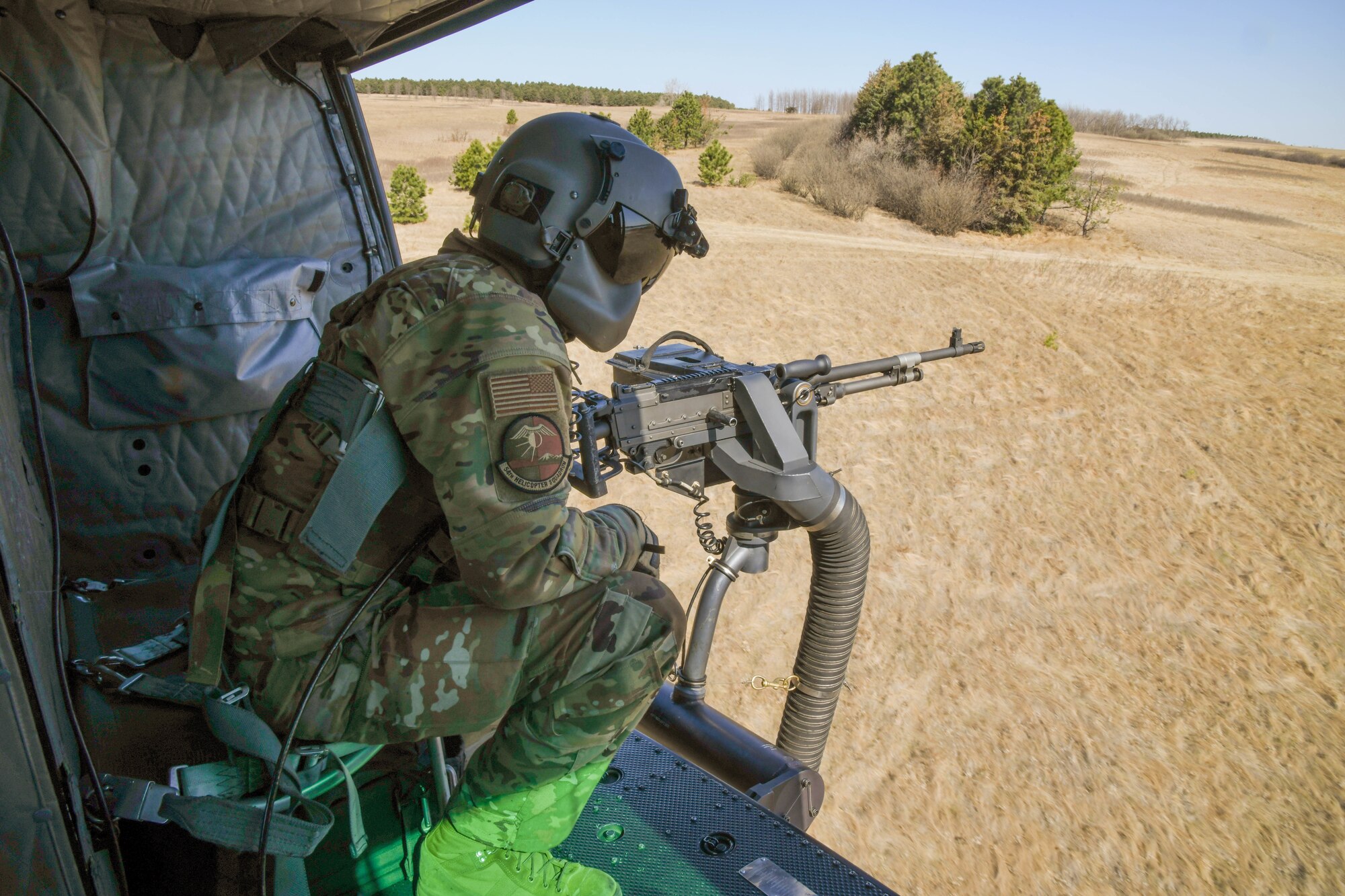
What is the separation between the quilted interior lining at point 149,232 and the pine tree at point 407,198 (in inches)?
431

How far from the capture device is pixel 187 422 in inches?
119

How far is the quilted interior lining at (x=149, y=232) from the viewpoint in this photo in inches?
105

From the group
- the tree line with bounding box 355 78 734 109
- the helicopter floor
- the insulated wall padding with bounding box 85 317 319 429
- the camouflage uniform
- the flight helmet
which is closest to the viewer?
the camouflage uniform

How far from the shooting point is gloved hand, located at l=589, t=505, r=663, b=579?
2.33m

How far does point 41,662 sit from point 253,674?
46 centimetres

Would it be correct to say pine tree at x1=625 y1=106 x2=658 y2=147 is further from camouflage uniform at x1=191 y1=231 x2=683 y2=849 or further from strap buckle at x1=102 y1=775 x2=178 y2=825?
strap buckle at x1=102 y1=775 x2=178 y2=825

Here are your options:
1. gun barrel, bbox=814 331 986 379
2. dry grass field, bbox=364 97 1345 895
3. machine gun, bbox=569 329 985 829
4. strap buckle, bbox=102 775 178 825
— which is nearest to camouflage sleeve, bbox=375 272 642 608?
strap buckle, bbox=102 775 178 825

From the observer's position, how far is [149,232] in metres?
2.96

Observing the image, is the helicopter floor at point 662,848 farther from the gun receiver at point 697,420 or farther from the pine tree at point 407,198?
the pine tree at point 407,198

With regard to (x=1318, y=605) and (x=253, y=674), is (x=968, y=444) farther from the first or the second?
(x=253, y=674)

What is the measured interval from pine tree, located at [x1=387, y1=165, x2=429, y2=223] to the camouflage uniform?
12452 millimetres

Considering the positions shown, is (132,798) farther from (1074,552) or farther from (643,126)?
(643,126)

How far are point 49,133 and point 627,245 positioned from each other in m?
1.80

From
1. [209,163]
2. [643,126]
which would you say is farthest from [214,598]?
[643,126]
